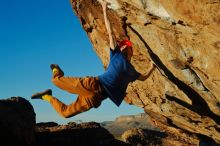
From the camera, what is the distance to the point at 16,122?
25.0m

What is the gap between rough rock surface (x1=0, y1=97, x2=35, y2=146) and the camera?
24.2m

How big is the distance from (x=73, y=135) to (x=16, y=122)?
5.33 m

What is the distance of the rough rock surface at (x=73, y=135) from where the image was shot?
27.3 meters

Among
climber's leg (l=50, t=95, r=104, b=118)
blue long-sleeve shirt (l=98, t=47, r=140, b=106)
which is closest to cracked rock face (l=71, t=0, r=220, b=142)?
blue long-sleeve shirt (l=98, t=47, r=140, b=106)

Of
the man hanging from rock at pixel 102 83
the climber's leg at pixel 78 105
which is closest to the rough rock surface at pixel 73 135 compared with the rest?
the climber's leg at pixel 78 105

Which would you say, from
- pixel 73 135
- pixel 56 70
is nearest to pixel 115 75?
pixel 56 70

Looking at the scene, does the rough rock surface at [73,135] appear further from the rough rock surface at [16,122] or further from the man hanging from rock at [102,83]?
the man hanging from rock at [102,83]

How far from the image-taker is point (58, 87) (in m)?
11.0

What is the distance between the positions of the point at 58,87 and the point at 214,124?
29.4 ft

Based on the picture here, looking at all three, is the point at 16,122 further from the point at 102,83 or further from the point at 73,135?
the point at 102,83

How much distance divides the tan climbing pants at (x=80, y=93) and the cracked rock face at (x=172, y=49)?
281cm

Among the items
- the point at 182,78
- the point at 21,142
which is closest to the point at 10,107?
the point at 21,142

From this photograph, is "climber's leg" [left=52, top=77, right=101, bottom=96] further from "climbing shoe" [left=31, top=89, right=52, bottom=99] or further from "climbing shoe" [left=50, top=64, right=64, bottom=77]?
"climbing shoe" [left=31, top=89, right=52, bottom=99]

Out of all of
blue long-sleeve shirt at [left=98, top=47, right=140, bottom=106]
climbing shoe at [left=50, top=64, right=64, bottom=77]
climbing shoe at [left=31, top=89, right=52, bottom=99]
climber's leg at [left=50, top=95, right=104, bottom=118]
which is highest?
climbing shoe at [left=50, top=64, right=64, bottom=77]
